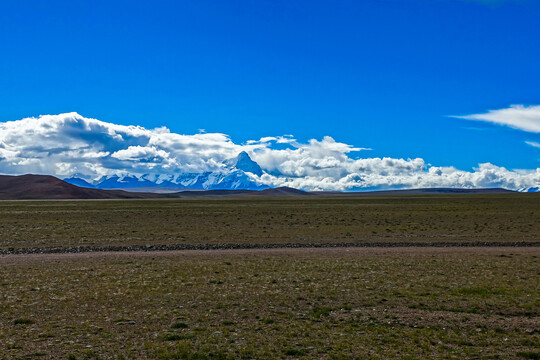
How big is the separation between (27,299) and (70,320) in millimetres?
4000

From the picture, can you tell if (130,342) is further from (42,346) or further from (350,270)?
(350,270)

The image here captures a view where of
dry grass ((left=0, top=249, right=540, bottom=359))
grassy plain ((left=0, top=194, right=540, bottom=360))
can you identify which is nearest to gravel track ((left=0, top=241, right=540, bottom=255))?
grassy plain ((left=0, top=194, right=540, bottom=360))

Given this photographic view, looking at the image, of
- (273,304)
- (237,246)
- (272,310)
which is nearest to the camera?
(272,310)

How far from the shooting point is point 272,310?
15.9m

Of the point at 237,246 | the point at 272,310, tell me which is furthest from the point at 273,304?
the point at 237,246

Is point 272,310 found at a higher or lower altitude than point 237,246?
higher

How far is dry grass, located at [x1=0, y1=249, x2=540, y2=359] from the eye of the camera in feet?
38.8

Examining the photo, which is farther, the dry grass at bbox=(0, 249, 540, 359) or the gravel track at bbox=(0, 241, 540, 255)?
the gravel track at bbox=(0, 241, 540, 255)

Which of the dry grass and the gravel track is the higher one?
the dry grass

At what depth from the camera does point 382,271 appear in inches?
926

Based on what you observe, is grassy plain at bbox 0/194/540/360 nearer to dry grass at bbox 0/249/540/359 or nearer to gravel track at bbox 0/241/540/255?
dry grass at bbox 0/249/540/359

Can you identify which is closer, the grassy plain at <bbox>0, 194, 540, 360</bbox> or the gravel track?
the grassy plain at <bbox>0, 194, 540, 360</bbox>

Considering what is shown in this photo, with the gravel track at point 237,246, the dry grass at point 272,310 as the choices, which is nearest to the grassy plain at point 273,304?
the dry grass at point 272,310

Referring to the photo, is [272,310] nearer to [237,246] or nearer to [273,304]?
[273,304]
